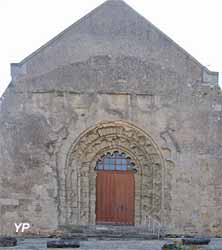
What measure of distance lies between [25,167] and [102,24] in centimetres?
488

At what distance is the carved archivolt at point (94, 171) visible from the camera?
13.7 m

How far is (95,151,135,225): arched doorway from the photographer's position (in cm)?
1422

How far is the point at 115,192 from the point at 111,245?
308 centimetres

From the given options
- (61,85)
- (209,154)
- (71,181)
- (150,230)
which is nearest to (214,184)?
(209,154)

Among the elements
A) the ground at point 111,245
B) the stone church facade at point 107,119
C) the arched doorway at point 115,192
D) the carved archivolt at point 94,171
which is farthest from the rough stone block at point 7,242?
the arched doorway at point 115,192

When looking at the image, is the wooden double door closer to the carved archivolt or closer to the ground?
the carved archivolt

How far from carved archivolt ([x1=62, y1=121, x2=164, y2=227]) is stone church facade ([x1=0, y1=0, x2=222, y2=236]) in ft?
0.13

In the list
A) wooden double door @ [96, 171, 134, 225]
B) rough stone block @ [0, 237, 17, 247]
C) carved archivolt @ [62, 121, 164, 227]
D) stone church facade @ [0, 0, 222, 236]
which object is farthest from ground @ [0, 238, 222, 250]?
wooden double door @ [96, 171, 134, 225]

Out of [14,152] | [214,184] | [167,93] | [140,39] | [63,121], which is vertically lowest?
[214,184]

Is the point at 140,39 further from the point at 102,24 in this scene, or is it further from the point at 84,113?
the point at 84,113

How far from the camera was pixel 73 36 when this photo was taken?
539 inches

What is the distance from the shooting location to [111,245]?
11359 millimetres

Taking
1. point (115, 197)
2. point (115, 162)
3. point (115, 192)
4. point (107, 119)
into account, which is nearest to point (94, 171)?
point (115, 162)

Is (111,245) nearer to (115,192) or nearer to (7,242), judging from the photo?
(7,242)
